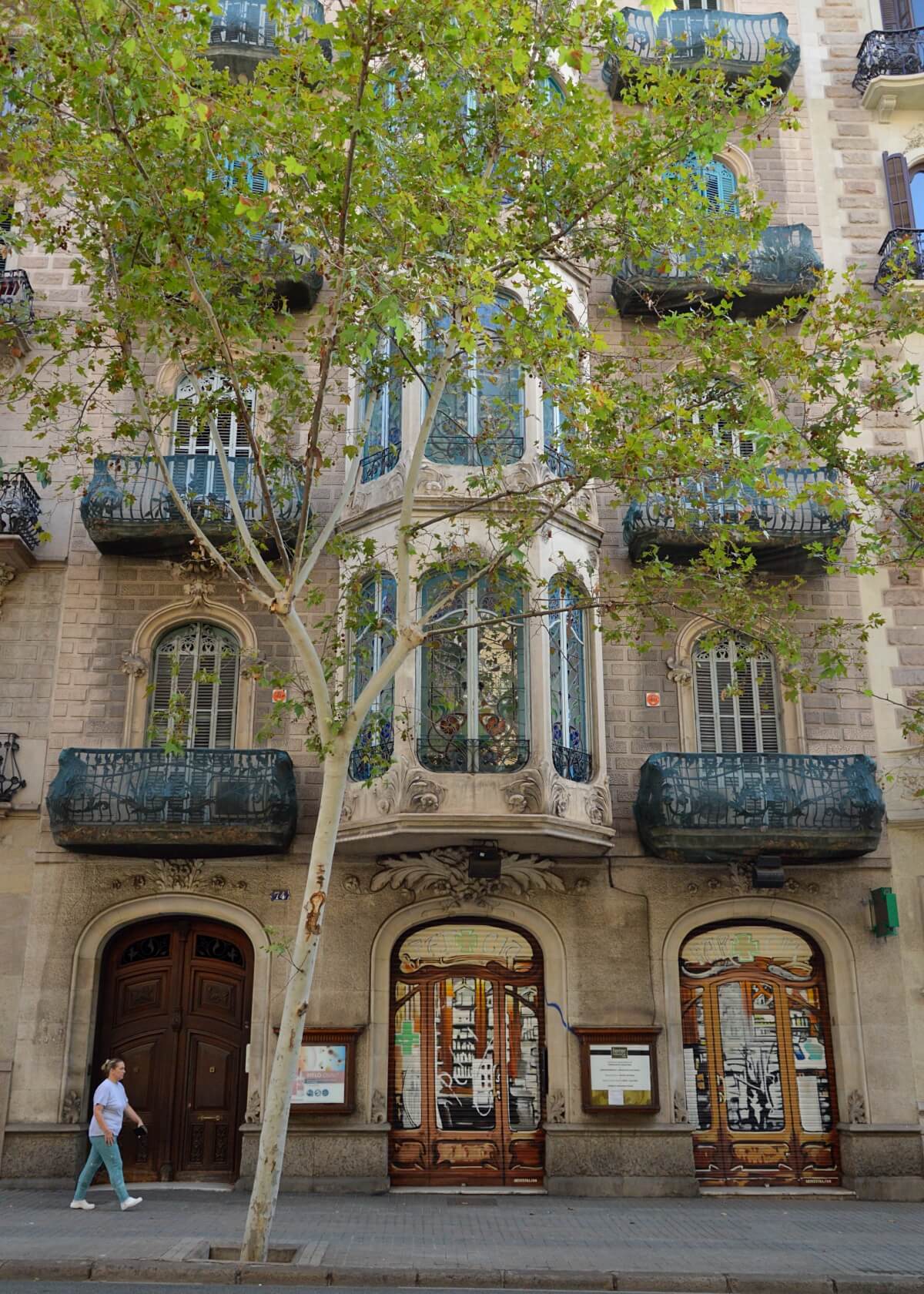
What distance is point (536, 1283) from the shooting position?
9.44 metres

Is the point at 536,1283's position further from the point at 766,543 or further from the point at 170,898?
the point at 766,543

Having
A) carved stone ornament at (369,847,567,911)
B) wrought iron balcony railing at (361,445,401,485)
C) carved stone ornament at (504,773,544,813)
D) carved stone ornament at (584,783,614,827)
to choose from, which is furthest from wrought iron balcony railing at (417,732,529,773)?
wrought iron balcony railing at (361,445,401,485)

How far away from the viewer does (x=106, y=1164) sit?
1201 cm

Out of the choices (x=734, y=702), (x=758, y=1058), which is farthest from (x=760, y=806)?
(x=758, y=1058)

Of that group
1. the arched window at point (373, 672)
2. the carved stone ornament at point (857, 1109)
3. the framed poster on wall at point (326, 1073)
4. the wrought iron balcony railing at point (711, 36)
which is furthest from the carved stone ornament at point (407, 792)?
the wrought iron balcony railing at point (711, 36)

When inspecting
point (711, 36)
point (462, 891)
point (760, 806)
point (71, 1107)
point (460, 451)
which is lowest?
point (71, 1107)

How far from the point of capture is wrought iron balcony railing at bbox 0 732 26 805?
1471 cm

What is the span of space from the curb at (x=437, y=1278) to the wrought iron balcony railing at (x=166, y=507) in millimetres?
8338

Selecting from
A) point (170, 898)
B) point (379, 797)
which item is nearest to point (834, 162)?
point (379, 797)

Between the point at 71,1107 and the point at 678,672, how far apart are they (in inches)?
364

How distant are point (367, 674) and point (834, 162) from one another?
11178 mm

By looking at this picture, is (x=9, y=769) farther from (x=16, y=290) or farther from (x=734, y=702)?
(x=734, y=702)

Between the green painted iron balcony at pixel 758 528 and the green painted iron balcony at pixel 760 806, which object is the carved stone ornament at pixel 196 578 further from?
the green painted iron balcony at pixel 760 806

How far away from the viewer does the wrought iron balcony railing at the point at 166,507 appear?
49.6ft
